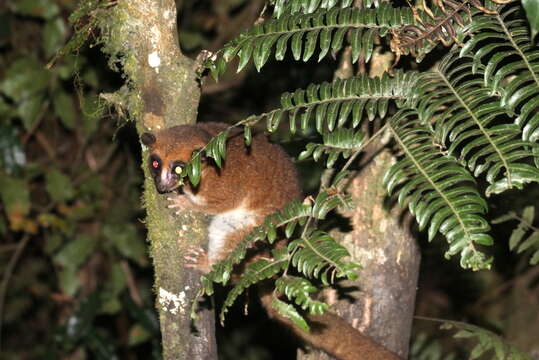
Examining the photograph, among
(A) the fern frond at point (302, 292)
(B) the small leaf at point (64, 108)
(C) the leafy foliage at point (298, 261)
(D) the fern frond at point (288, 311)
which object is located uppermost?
→ (B) the small leaf at point (64, 108)

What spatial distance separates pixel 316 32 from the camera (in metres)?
2.77

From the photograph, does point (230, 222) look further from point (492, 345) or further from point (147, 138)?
point (492, 345)

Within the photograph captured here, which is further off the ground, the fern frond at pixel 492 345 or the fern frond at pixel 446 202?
the fern frond at pixel 446 202

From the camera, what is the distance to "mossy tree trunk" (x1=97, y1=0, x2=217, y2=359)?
311cm

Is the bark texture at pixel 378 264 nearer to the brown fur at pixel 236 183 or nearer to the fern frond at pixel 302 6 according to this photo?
the brown fur at pixel 236 183

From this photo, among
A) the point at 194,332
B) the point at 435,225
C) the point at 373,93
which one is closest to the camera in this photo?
the point at 435,225

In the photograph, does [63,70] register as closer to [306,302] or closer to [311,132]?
[311,132]

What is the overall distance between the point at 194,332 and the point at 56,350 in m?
3.84

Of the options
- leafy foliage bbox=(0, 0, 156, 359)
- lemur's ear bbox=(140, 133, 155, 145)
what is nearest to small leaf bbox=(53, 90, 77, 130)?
leafy foliage bbox=(0, 0, 156, 359)

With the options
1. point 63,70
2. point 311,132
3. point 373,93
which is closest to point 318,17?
point 373,93

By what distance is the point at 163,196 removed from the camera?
3279 mm

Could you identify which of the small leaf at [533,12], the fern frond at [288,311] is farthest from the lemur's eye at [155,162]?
the small leaf at [533,12]

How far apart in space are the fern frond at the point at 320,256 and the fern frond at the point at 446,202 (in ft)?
0.98

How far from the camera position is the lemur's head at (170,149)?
343cm
